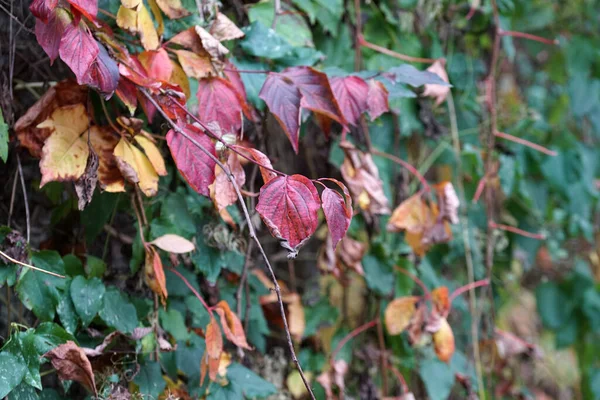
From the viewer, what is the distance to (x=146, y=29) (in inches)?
32.9

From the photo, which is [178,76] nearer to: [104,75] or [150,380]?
[104,75]

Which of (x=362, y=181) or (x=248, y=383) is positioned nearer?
(x=248, y=383)

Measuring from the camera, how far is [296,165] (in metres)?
1.50

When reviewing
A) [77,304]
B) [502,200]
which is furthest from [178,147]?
[502,200]

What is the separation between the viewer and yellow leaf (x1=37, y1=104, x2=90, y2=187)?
31.0 inches

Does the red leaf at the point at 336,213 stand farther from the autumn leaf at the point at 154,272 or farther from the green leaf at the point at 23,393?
the green leaf at the point at 23,393

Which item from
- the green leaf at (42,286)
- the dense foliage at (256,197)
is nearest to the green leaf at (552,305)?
Answer: the dense foliage at (256,197)

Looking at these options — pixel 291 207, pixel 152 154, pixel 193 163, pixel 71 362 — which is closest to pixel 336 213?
pixel 291 207

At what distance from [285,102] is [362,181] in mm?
312

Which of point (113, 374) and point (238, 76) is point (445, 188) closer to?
point (238, 76)

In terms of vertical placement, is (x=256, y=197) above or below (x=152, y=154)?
below

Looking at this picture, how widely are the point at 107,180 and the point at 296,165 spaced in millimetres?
727

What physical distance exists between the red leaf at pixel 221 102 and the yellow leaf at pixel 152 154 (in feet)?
0.27

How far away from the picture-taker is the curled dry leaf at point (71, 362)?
2.50ft
